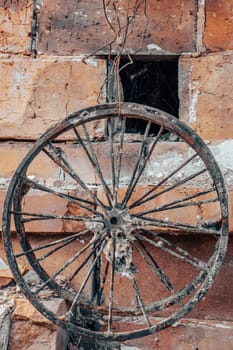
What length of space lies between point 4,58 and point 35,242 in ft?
2.61

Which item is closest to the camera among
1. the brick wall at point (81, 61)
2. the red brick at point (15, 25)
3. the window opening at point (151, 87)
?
the brick wall at point (81, 61)

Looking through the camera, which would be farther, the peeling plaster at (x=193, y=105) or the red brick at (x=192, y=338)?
the peeling plaster at (x=193, y=105)

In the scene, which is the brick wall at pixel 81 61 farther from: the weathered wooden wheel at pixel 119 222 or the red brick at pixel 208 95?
the weathered wooden wheel at pixel 119 222

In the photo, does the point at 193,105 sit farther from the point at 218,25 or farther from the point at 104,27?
the point at 104,27

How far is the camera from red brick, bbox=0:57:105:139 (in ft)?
9.00

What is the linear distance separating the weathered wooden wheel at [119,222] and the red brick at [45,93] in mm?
116

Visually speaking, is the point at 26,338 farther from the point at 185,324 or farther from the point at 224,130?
the point at 224,130

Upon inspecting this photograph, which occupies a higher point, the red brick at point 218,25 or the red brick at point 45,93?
the red brick at point 218,25

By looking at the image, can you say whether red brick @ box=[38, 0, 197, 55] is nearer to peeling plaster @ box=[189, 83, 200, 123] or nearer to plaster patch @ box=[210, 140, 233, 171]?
peeling plaster @ box=[189, 83, 200, 123]

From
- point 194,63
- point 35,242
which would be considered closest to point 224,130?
point 194,63

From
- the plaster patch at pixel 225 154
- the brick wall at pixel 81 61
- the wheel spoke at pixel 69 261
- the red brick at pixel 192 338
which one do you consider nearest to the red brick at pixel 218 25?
the brick wall at pixel 81 61

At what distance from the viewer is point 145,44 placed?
8.99 ft

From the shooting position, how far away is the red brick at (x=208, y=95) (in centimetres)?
266

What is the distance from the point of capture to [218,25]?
107 inches
